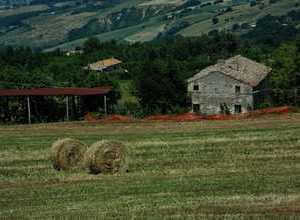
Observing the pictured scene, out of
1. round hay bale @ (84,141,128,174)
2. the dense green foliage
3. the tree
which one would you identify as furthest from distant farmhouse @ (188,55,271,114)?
the tree

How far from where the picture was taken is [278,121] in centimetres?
4678

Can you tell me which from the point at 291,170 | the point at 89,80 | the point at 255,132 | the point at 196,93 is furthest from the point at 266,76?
the point at 291,170

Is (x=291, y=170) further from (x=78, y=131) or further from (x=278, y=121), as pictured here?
(x=78, y=131)

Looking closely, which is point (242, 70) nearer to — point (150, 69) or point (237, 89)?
point (237, 89)

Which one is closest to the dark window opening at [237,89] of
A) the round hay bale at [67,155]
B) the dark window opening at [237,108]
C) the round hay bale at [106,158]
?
the dark window opening at [237,108]

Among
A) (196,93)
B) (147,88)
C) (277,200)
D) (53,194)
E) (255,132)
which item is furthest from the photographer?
(196,93)

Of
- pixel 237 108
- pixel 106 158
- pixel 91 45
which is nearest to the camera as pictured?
pixel 106 158

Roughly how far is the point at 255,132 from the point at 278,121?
19.1 ft

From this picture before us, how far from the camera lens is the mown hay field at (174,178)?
2147 cm

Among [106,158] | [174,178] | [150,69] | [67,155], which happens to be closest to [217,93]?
[150,69]

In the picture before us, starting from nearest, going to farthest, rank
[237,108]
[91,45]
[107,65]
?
1. [237,108]
2. [107,65]
3. [91,45]

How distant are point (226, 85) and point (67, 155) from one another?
229 ft

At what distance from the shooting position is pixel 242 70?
10019cm

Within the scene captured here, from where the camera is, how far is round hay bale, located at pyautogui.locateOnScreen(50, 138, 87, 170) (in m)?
31.7
